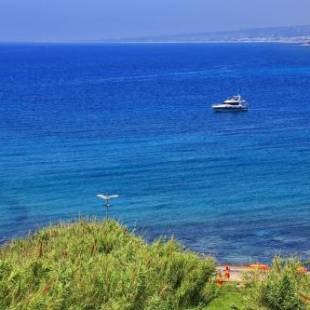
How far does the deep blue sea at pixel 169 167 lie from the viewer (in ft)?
153

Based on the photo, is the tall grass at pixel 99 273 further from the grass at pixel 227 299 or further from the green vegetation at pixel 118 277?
the grass at pixel 227 299

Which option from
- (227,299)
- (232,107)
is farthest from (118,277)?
(232,107)

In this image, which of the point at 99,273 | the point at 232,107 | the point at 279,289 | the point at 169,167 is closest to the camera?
the point at 99,273

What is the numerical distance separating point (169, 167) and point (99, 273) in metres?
47.5

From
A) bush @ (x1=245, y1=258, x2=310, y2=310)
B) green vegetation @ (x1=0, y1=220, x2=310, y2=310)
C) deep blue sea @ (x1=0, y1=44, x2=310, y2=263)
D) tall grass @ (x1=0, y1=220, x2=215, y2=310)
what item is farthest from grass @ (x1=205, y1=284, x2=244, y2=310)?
deep blue sea @ (x1=0, y1=44, x2=310, y2=263)

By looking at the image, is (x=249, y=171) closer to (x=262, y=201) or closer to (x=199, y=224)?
(x=262, y=201)

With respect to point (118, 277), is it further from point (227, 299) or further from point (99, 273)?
point (227, 299)

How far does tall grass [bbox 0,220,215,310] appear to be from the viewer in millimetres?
15188

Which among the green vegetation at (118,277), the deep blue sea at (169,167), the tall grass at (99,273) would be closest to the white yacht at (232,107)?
the deep blue sea at (169,167)

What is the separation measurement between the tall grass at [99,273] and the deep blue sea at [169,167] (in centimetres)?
1822

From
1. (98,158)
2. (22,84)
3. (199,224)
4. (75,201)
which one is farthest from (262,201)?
(22,84)

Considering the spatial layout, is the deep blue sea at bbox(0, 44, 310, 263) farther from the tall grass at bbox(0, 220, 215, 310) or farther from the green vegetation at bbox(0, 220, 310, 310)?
the tall grass at bbox(0, 220, 215, 310)

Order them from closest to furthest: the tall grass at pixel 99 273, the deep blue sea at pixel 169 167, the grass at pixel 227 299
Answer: the tall grass at pixel 99 273 < the grass at pixel 227 299 < the deep blue sea at pixel 169 167

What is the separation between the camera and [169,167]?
2532 inches
